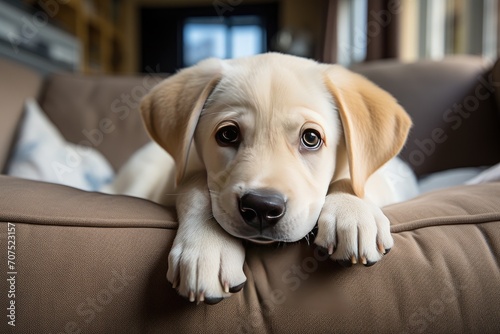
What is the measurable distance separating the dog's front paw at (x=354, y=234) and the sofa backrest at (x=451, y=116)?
5.61ft

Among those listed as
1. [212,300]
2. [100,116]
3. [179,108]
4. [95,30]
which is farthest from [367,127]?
[95,30]

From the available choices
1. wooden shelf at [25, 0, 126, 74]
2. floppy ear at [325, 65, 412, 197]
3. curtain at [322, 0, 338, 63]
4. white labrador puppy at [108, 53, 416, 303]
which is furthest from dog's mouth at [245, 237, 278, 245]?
wooden shelf at [25, 0, 126, 74]

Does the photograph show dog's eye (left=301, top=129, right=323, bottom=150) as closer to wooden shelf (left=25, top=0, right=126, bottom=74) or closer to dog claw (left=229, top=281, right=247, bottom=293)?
dog claw (left=229, top=281, right=247, bottom=293)

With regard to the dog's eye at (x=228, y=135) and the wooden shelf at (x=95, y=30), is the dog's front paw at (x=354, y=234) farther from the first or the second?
the wooden shelf at (x=95, y=30)

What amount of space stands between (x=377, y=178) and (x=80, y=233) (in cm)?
100

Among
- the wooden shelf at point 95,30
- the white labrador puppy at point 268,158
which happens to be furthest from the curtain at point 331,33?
the white labrador puppy at point 268,158

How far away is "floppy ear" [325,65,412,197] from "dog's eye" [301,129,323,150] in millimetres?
93

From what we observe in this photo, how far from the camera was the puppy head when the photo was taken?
117 cm

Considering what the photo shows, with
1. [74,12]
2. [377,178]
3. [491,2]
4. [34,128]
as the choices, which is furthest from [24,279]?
[74,12]

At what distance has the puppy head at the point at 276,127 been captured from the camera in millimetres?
1169

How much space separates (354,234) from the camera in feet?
3.42

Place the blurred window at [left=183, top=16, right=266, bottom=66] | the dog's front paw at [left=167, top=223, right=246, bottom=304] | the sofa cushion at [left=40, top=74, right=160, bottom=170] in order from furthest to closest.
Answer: the blurred window at [left=183, top=16, right=266, bottom=66] < the sofa cushion at [left=40, top=74, right=160, bottom=170] < the dog's front paw at [left=167, top=223, right=246, bottom=304]

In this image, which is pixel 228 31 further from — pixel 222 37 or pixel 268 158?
pixel 268 158

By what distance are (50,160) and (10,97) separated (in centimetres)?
49
